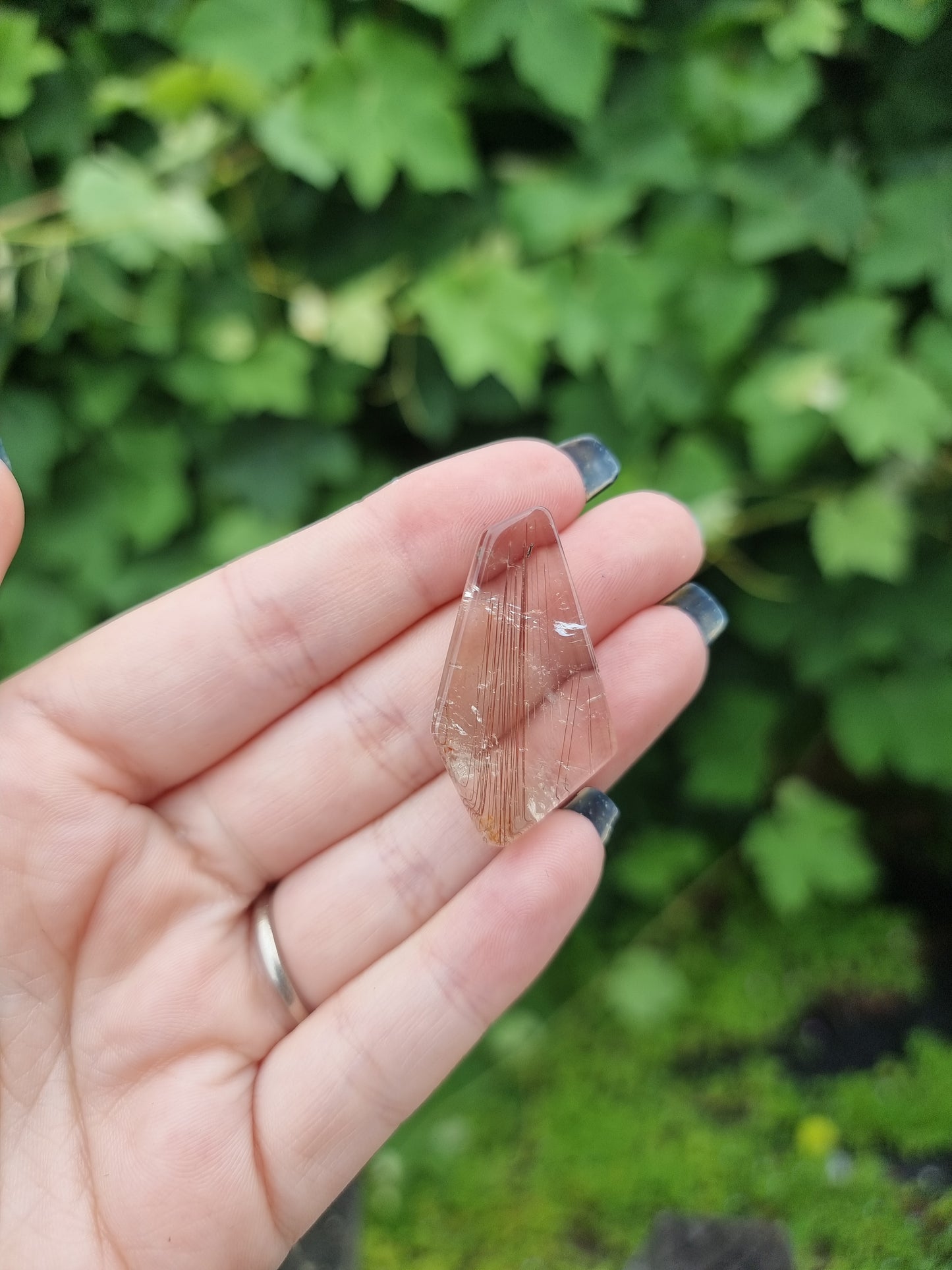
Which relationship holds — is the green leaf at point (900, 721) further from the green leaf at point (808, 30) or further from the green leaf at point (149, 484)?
the green leaf at point (149, 484)

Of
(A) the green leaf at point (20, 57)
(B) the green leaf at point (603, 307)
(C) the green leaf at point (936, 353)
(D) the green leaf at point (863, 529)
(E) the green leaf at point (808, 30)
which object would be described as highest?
(A) the green leaf at point (20, 57)

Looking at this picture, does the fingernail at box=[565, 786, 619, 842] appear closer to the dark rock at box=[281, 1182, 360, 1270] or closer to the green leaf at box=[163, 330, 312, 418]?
the dark rock at box=[281, 1182, 360, 1270]

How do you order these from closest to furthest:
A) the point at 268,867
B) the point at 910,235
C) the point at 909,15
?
the point at 909,15, the point at 268,867, the point at 910,235

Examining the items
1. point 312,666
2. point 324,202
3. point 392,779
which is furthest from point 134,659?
point 324,202

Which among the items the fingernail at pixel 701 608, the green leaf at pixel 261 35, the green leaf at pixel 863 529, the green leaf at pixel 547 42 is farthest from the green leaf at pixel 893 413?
the green leaf at pixel 261 35

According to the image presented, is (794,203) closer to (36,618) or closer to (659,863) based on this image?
(659,863)

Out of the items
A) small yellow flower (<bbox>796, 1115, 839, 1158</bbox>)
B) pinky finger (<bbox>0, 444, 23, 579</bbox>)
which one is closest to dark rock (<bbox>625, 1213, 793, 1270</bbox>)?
small yellow flower (<bbox>796, 1115, 839, 1158</bbox>)

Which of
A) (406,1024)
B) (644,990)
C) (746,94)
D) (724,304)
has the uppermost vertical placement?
(746,94)

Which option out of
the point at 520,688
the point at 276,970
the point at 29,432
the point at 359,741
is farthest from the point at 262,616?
the point at 29,432
